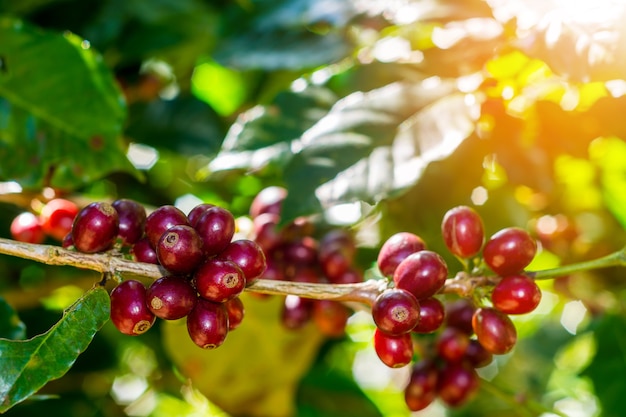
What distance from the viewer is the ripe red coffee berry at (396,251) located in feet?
2.97

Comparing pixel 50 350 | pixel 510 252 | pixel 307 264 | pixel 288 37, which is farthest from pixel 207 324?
pixel 288 37

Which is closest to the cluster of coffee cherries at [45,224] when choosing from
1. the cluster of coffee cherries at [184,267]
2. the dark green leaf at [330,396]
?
the cluster of coffee cherries at [184,267]

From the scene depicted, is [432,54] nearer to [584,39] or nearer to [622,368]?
[584,39]

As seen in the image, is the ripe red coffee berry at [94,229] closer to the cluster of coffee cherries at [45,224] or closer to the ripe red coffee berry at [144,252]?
the ripe red coffee berry at [144,252]

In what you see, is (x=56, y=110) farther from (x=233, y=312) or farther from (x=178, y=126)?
(x=233, y=312)

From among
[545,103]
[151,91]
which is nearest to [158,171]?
[151,91]

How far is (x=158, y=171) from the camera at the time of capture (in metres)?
1.93

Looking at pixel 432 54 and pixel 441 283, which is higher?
pixel 441 283

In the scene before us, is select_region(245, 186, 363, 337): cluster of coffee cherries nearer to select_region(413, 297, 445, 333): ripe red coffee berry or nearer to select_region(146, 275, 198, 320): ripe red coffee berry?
select_region(413, 297, 445, 333): ripe red coffee berry

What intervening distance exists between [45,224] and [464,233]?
720mm

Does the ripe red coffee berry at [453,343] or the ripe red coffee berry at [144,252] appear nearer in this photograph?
the ripe red coffee berry at [144,252]

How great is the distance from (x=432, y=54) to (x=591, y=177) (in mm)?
727

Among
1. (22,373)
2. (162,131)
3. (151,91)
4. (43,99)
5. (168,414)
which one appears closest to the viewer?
(22,373)

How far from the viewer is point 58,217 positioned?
124 cm
